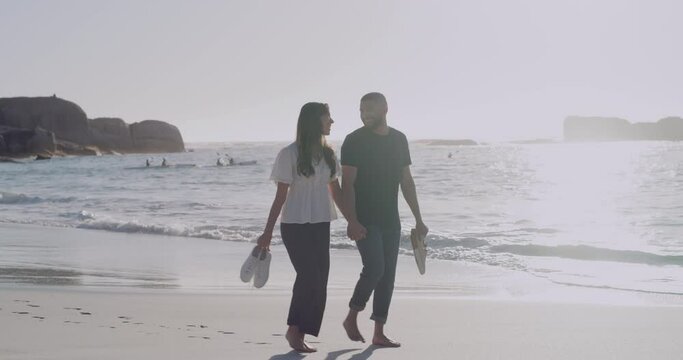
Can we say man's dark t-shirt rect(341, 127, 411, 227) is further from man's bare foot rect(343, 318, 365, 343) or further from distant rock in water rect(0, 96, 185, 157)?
distant rock in water rect(0, 96, 185, 157)

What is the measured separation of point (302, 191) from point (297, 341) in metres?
0.96

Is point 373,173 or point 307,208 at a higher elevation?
point 373,173

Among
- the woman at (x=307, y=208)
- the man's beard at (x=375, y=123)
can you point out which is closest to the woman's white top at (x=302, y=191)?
the woman at (x=307, y=208)

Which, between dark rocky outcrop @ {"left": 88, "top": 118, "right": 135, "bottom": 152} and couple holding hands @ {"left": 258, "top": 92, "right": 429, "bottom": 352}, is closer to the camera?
couple holding hands @ {"left": 258, "top": 92, "right": 429, "bottom": 352}

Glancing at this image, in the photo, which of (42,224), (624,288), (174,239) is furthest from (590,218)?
(42,224)

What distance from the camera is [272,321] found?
684 centimetres

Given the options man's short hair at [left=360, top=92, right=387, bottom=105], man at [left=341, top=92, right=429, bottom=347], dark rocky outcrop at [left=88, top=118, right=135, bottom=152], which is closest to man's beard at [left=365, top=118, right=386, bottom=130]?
man at [left=341, top=92, right=429, bottom=347]

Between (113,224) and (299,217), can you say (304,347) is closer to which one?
(299,217)

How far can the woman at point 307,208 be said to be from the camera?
5.50 metres

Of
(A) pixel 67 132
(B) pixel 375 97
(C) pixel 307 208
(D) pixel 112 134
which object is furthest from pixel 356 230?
(D) pixel 112 134

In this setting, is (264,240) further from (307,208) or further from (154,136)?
(154,136)

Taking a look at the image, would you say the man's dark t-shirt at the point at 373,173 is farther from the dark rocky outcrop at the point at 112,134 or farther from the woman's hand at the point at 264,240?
the dark rocky outcrop at the point at 112,134

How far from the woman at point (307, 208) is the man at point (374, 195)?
24 cm

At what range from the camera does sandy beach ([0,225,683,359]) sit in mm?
5590
